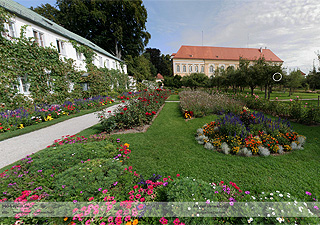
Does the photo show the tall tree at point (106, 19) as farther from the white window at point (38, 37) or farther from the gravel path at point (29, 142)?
the gravel path at point (29, 142)

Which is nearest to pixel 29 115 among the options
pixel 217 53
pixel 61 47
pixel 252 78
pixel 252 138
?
pixel 61 47

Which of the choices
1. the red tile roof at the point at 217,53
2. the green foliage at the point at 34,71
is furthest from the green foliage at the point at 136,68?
the red tile roof at the point at 217,53

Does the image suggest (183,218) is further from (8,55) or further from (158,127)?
(8,55)

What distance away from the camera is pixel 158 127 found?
5.89 m

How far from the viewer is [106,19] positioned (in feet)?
79.3

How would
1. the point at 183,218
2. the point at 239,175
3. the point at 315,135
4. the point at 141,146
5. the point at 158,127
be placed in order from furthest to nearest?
the point at 158,127, the point at 315,135, the point at 141,146, the point at 239,175, the point at 183,218

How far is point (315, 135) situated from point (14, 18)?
16.3 metres

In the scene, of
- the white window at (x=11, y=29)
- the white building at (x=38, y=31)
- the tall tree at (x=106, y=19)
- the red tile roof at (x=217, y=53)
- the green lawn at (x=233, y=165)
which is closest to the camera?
the green lawn at (x=233, y=165)

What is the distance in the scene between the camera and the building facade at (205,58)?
44.6 metres

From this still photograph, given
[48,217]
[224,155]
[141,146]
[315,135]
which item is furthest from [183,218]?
[315,135]

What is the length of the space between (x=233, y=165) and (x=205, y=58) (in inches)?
1926

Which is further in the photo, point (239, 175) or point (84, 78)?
point (84, 78)

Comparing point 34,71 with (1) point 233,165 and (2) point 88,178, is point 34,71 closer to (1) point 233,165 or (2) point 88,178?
(2) point 88,178

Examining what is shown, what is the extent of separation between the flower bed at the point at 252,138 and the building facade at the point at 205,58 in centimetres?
4235
